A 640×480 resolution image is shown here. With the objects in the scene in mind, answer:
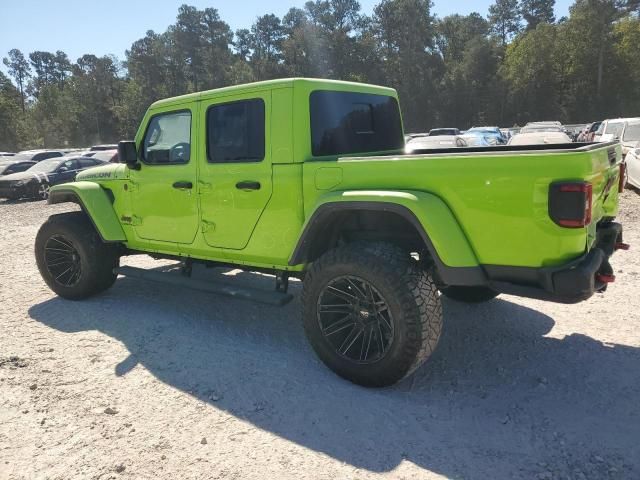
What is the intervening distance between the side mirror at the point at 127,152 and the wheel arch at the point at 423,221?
218 centimetres

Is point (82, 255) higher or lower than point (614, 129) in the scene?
lower

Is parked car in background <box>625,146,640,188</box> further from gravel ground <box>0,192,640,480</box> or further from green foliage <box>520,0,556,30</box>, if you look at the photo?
green foliage <box>520,0,556,30</box>

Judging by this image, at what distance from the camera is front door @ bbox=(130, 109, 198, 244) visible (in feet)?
14.3

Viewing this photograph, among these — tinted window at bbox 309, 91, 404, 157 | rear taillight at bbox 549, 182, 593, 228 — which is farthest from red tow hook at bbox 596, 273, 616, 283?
tinted window at bbox 309, 91, 404, 157

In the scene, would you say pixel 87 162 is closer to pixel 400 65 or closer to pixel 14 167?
pixel 14 167

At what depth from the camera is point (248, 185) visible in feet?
12.6

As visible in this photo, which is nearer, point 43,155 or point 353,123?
point 353,123

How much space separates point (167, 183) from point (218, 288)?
1.11 meters

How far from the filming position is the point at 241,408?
10.4 ft

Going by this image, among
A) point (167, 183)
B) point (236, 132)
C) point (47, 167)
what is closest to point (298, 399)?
point (236, 132)

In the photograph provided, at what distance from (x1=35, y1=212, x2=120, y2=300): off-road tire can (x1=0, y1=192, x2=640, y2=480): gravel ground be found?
14.0 inches

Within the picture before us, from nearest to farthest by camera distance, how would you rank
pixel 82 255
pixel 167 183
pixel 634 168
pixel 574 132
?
pixel 167 183 → pixel 82 255 → pixel 634 168 → pixel 574 132

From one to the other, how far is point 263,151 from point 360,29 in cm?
7278

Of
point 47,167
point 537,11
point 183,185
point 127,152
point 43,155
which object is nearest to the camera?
point 183,185
